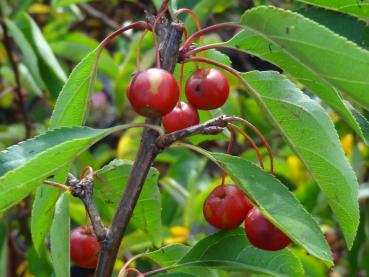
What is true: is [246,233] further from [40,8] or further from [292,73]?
[40,8]

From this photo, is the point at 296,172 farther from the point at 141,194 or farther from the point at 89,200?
the point at 89,200

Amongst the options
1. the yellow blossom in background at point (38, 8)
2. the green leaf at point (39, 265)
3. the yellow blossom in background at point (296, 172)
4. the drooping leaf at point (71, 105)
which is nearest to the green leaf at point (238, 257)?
the drooping leaf at point (71, 105)

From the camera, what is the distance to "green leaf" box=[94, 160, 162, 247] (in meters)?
1.36

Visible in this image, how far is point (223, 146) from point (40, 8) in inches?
43.8

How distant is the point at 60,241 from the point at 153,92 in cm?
30

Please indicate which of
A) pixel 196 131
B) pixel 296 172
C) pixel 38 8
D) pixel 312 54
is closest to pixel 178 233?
pixel 296 172

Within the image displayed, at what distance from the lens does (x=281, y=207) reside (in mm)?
1006

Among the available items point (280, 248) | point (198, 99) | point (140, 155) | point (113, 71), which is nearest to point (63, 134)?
point (140, 155)

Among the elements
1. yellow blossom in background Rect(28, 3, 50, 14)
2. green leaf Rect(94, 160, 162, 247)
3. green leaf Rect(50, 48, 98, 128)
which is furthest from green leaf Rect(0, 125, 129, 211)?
yellow blossom in background Rect(28, 3, 50, 14)

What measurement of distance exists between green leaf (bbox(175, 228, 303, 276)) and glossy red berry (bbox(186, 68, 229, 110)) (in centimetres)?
22

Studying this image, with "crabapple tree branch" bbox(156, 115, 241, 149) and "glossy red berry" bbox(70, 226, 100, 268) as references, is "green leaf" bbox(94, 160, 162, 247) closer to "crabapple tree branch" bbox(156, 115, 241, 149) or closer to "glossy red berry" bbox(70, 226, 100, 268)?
"glossy red berry" bbox(70, 226, 100, 268)

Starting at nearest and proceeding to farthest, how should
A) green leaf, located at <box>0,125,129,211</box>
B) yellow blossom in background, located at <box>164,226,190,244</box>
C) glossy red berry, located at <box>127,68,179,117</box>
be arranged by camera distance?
1. green leaf, located at <box>0,125,129,211</box>
2. glossy red berry, located at <box>127,68,179,117</box>
3. yellow blossom in background, located at <box>164,226,190,244</box>

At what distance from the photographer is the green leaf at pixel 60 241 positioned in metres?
1.21

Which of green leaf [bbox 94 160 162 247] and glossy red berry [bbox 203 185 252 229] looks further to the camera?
green leaf [bbox 94 160 162 247]
